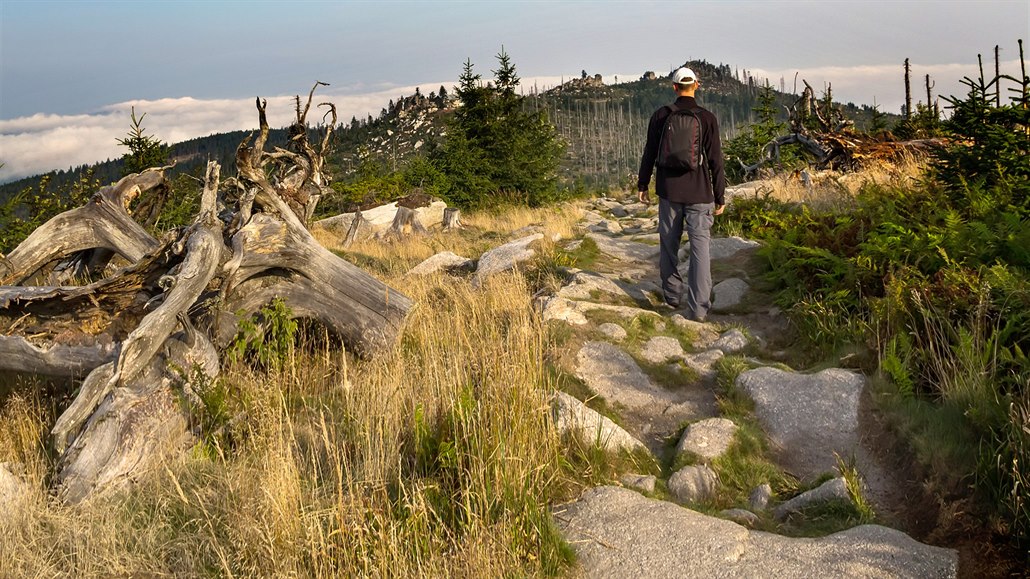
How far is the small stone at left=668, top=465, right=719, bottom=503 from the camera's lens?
446 cm

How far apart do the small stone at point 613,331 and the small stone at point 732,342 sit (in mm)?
929

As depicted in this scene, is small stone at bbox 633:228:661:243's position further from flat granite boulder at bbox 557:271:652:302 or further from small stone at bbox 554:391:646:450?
small stone at bbox 554:391:646:450

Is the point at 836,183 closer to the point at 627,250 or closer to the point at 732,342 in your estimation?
the point at 627,250

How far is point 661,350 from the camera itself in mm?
6965

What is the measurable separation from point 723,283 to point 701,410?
3321 millimetres

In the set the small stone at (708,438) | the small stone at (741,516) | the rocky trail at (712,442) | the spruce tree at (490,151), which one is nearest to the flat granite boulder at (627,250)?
the rocky trail at (712,442)

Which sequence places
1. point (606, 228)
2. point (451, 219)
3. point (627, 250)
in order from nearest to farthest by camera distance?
1. point (627, 250)
2. point (606, 228)
3. point (451, 219)

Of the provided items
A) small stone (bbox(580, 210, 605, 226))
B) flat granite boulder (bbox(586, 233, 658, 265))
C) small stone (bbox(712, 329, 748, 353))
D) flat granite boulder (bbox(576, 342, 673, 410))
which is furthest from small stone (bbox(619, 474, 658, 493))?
small stone (bbox(580, 210, 605, 226))

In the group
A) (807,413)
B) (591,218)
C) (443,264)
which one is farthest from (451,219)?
(807,413)

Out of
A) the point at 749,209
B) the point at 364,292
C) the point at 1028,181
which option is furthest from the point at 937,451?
the point at 749,209

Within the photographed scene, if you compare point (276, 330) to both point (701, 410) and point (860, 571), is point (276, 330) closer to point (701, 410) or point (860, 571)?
point (701, 410)

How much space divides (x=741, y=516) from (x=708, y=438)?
90cm

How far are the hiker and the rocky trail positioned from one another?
1.94ft

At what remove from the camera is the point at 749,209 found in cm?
1205
